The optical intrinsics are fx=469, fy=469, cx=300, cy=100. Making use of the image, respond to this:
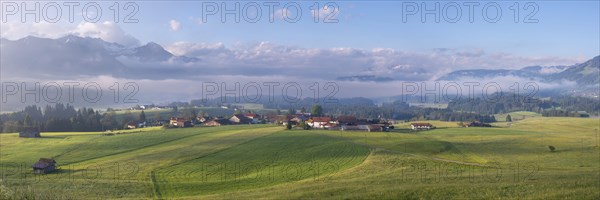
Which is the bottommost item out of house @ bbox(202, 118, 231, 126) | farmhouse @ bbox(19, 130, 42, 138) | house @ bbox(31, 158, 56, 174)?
house @ bbox(31, 158, 56, 174)

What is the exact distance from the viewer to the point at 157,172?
58.3 meters

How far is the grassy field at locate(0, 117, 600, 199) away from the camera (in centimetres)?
3209

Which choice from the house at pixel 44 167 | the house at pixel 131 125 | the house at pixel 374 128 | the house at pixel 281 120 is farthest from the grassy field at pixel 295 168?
the house at pixel 281 120

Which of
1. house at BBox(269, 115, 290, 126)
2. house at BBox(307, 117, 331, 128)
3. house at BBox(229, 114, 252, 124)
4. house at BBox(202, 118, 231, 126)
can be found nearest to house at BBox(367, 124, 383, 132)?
house at BBox(307, 117, 331, 128)

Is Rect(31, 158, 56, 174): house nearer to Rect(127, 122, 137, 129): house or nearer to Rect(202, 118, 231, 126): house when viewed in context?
Rect(202, 118, 231, 126): house

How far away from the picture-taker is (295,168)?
5775 centimetres

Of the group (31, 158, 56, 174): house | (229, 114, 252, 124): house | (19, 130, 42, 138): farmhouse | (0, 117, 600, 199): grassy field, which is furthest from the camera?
(229, 114, 252, 124): house

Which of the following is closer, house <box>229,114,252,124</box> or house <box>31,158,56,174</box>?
house <box>31,158,56,174</box>

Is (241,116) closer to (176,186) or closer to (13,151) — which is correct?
(13,151)

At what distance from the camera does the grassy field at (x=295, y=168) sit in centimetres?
3209

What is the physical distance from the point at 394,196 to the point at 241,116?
148848 mm

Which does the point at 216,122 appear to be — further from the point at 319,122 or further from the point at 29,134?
the point at 29,134

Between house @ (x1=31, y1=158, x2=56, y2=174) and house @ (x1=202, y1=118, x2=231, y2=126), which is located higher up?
house @ (x1=202, y1=118, x2=231, y2=126)

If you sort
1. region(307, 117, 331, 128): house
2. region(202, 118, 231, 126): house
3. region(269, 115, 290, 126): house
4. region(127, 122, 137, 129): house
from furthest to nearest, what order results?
region(127, 122, 137, 129): house < region(269, 115, 290, 126): house < region(202, 118, 231, 126): house < region(307, 117, 331, 128): house
